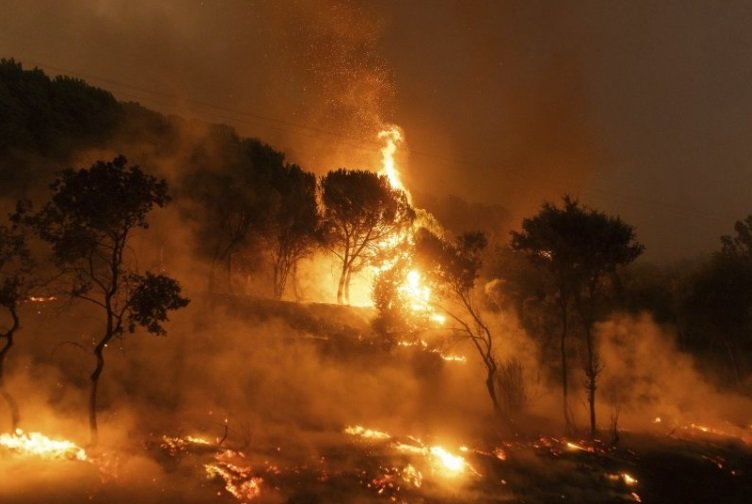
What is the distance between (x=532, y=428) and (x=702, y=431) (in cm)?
783

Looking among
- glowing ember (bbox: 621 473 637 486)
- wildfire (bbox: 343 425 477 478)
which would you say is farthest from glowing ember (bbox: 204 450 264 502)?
glowing ember (bbox: 621 473 637 486)

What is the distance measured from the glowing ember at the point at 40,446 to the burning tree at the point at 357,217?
72.9 feet

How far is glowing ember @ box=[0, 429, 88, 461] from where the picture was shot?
1196cm

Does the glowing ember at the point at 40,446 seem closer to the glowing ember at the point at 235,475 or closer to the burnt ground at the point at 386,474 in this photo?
the burnt ground at the point at 386,474

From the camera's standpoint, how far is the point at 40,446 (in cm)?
1230

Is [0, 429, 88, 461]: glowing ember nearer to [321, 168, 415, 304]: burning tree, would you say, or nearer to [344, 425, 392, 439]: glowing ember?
[344, 425, 392, 439]: glowing ember

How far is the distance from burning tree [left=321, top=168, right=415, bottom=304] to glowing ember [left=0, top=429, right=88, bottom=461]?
22.2 meters

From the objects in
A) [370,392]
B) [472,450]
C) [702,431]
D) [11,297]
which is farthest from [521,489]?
[11,297]

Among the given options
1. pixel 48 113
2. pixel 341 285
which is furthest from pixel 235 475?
pixel 48 113

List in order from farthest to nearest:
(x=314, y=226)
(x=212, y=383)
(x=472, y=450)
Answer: (x=314, y=226) → (x=212, y=383) → (x=472, y=450)

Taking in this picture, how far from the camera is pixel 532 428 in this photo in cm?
1983

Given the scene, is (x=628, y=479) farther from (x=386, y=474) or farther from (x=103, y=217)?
(x=103, y=217)

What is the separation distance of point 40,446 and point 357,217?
24.8m

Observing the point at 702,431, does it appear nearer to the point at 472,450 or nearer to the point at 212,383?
the point at 472,450
